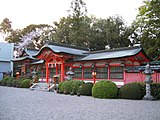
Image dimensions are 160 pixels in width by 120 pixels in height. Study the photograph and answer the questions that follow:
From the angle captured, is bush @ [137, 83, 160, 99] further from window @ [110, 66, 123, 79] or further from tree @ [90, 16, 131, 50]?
tree @ [90, 16, 131, 50]

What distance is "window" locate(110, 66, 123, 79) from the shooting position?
18175 millimetres

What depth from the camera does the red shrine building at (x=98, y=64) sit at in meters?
17.0

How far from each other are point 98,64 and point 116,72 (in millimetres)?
2221

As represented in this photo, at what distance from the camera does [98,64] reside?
20.1m

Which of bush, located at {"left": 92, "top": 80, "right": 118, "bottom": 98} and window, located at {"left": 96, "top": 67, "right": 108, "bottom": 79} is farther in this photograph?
window, located at {"left": 96, "top": 67, "right": 108, "bottom": 79}

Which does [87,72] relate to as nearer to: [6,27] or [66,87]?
[66,87]

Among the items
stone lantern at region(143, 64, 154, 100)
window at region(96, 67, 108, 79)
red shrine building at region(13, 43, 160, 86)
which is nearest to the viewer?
stone lantern at region(143, 64, 154, 100)

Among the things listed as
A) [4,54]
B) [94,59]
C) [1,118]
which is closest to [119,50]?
[94,59]

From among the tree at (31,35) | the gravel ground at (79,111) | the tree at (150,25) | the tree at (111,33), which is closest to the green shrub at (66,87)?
the gravel ground at (79,111)

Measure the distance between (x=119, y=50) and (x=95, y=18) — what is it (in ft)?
55.9

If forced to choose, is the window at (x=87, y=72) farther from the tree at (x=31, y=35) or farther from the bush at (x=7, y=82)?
the tree at (x=31, y=35)

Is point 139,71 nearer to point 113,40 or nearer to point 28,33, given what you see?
point 113,40

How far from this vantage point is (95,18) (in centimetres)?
3650

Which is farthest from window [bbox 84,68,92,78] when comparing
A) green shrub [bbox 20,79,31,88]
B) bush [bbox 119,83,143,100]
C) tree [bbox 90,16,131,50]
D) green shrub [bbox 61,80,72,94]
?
tree [bbox 90,16,131,50]
